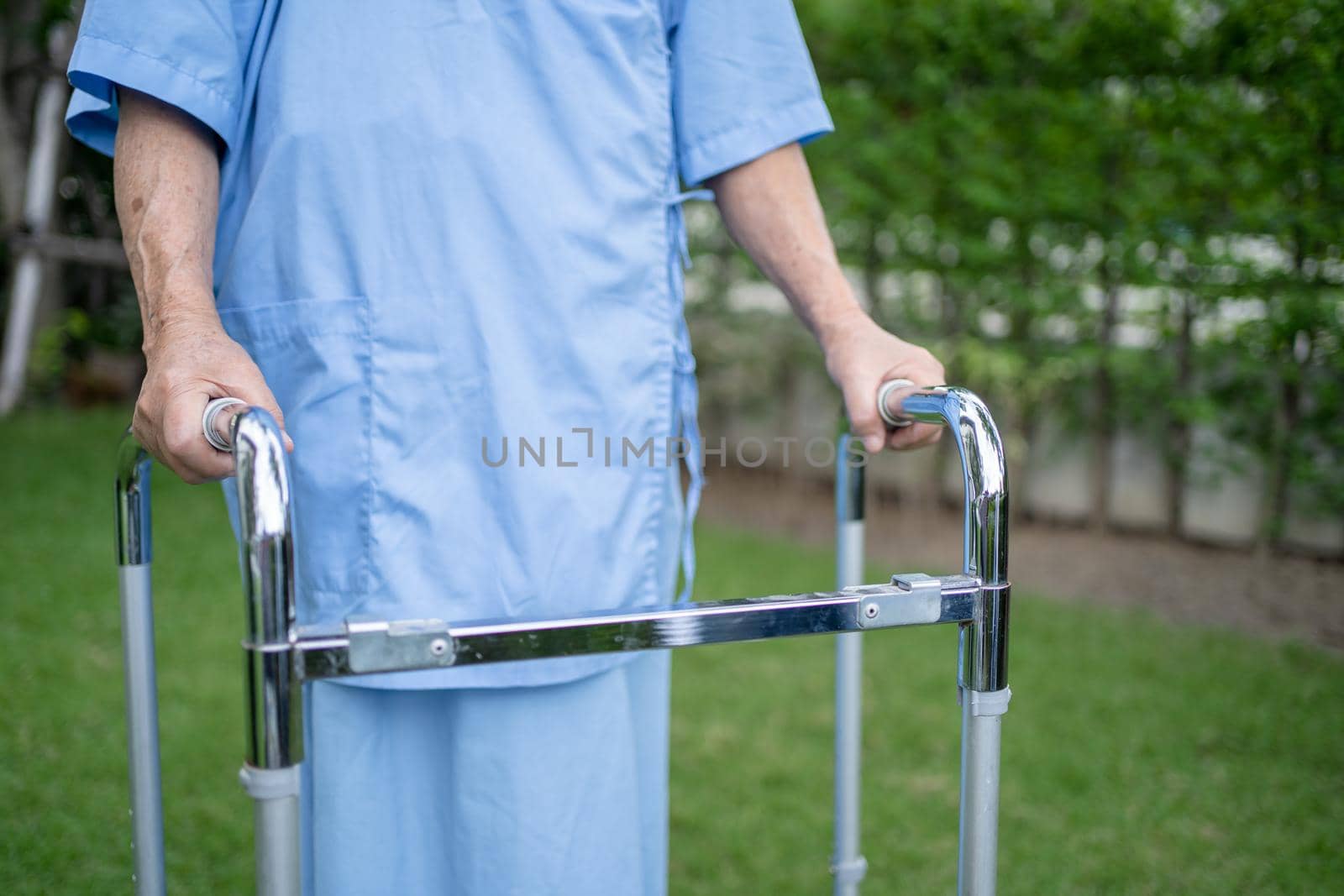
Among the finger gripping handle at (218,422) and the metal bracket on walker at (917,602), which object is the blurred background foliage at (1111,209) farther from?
the finger gripping handle at (218,422)

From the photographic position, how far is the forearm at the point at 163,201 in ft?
3.10

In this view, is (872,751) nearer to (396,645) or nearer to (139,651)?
(139,651)

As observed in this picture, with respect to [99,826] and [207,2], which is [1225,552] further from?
[207,2]

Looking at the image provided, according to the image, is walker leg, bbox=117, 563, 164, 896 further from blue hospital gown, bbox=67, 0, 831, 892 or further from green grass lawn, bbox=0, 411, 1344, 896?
green grass lawn, bbox=0, 411, 1344, 896

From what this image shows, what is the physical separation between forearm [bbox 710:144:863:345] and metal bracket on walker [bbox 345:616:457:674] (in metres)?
0.65

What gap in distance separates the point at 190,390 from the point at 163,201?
23cm

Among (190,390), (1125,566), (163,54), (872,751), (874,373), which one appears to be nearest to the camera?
(190,390)

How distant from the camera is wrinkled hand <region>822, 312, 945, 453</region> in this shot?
1157mm

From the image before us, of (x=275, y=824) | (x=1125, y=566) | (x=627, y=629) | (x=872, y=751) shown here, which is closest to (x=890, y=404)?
(x=627, y=629)

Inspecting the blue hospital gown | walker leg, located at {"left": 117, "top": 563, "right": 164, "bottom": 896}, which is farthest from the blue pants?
walker leg, located at {"left": 117, "top": 563, "right": 164, "bottom": 896}

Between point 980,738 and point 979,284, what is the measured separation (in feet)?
13.0

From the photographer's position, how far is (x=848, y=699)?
58.2 inches

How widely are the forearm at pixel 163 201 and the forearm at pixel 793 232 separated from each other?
59 cm

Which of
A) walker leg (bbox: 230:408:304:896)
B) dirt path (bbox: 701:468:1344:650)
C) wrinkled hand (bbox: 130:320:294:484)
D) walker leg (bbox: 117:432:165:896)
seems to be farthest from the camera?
dirt path (bbox: 701:468:1344:650)
